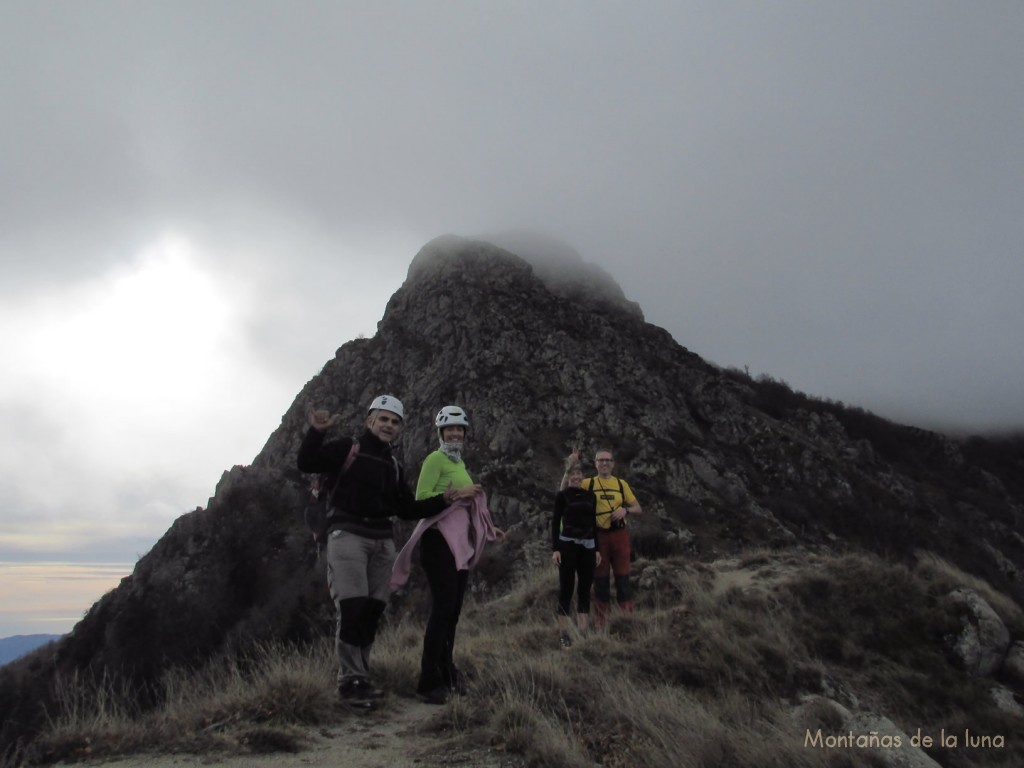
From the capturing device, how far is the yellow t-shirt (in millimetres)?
7570

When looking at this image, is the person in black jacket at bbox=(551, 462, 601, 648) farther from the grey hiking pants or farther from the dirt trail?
the dirt trail

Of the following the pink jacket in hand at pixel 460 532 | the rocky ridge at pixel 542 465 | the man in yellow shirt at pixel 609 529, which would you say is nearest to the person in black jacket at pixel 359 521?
the pink jacket in hand at pixel 460 532

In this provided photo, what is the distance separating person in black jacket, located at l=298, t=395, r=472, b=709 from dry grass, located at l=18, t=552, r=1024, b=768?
1.06 feet

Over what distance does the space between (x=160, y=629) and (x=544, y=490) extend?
18214mm

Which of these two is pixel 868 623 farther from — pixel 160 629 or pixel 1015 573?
pixel 1015 573

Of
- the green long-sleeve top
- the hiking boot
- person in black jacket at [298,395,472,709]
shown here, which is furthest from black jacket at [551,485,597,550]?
person in black jacket at [298,395,472,709]

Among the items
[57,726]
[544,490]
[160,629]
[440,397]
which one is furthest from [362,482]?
[440,397]

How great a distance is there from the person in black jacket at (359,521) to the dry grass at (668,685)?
1.06ft

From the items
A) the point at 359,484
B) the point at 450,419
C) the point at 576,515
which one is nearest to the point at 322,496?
→ the point at 359,484

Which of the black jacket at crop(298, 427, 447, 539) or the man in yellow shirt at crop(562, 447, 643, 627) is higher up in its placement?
the black jacket at crop(298, 427, 447, 539)

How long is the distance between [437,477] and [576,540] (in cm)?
282

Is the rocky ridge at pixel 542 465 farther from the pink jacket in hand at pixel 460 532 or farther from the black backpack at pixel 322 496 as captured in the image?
the black backpack at pixel 322 496

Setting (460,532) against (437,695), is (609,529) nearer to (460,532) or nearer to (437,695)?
(460,532)

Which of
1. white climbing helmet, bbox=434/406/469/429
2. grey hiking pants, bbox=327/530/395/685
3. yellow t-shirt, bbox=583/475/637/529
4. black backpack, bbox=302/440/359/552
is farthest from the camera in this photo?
yellow t-shirt, bbox=583/475/637/529
